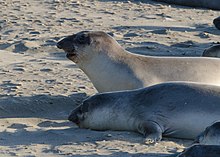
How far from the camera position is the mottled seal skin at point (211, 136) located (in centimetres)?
542

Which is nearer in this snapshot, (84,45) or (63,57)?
(84,45)

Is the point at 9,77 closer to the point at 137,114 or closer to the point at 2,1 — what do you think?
the point at 137,114

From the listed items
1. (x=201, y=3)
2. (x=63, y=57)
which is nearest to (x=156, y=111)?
(x=63, y=57)

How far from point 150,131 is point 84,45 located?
59.5 inches

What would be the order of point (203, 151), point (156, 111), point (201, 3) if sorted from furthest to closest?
point (201, 3), point (156, 111), point (203, 151)

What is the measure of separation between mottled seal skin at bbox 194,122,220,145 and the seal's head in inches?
80.6

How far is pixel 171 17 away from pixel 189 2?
113 cm

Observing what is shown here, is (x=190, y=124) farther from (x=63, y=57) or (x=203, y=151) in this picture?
(x=63, y=57)

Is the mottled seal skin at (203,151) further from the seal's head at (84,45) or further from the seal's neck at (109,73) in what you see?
the seal's head at (84,45)

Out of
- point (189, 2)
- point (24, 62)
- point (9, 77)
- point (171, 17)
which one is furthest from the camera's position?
point (189, 2)

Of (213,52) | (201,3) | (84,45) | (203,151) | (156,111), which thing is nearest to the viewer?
(203,151)

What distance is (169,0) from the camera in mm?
13055

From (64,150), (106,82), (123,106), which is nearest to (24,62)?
(106,82)

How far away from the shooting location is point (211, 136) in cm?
543
